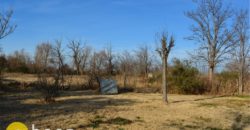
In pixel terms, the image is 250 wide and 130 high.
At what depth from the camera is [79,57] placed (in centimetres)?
3991

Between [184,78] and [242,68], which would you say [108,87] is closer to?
[184,78]

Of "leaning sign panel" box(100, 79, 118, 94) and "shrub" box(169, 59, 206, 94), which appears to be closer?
"leaning sign panel" box(100, 79, 118, 94)

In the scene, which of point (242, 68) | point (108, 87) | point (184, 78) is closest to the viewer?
point (108, 87)

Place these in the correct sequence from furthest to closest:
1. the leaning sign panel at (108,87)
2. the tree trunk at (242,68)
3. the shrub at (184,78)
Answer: the tree trunk at (242,68)
the shrub at (184,78)
the leaning sign panel at (108,87)

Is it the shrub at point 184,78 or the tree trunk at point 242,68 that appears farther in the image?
the tree trunk at point 242,68

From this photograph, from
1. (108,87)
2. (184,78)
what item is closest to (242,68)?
(184,78)

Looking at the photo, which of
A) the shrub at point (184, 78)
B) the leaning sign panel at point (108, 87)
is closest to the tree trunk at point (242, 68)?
the shrub at point (184, 78)

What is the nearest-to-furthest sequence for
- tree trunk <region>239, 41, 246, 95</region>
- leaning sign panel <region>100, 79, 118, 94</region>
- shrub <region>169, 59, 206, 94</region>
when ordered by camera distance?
1. leaning sign panel <region>100, 79, 118, 94</region>
2. shrub <region>169, 59, 206, 94</region>
3. tree trunk <region>239, 41, 246, 95</region>

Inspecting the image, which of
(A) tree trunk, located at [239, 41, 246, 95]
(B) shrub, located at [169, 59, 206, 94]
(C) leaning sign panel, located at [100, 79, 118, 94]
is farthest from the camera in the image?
(A) tree trunk, located at [239, 41, 246, 95]

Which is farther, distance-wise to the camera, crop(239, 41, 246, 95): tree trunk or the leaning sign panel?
crop(239, 41, 246, 95): tree trunk

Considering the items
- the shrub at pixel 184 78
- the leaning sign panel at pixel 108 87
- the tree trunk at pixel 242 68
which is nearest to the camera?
the leaning sign panel at pixel 108 87

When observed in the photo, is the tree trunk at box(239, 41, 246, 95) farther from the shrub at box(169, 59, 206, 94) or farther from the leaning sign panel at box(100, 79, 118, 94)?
the leaning sign panel at box(100, 79, 118, 94)

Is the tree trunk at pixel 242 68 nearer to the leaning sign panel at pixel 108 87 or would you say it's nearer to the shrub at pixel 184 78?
the shrub at pixel 184 78

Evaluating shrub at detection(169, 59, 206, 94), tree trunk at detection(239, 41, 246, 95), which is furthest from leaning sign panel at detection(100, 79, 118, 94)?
tree trunk at detection(239, 41, 246, 95)
